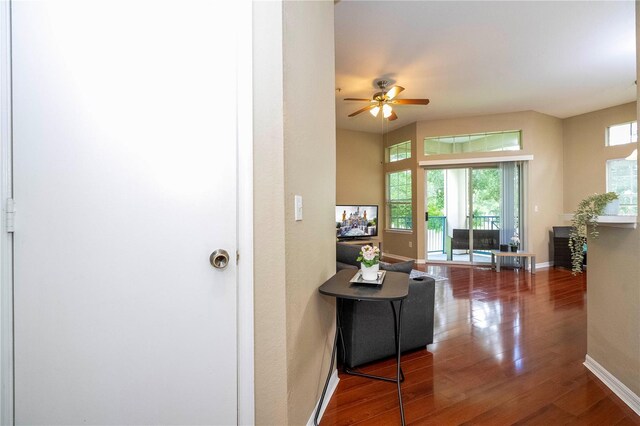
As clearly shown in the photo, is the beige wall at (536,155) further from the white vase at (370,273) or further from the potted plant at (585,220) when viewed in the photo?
the white vase at (370,273)

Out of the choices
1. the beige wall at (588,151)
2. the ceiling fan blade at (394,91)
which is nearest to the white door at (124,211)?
the ceiling fan blade at (394,91)

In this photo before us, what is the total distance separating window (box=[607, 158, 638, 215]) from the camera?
528 cm

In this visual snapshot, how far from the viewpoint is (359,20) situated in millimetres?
2992

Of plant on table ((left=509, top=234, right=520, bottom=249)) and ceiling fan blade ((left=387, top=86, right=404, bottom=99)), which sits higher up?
ceiling fan blade ((left=387, top=86, right=404, bottom=99))

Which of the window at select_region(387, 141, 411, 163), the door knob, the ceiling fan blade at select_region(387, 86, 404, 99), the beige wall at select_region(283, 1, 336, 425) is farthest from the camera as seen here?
the window at select_region(387, 141, 411, 163)

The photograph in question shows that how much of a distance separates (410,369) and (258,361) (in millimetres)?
1511

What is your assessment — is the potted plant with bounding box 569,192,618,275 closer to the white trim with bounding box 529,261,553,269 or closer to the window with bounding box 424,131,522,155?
the window with bounding box 424,131,522,155

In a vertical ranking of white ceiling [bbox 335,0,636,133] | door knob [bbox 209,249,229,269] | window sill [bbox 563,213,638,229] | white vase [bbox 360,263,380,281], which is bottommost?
white vase [bbox 360,263,380,281]

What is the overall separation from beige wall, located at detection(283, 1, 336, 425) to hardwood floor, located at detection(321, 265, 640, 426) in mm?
451

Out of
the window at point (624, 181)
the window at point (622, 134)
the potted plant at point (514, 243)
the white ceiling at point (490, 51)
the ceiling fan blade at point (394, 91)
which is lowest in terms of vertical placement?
the potted plant at point (514, 243)

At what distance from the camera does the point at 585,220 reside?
77.0 inches

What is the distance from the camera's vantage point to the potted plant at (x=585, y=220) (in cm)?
190

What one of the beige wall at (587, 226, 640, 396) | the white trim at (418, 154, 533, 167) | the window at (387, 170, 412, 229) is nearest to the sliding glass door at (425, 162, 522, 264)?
the white trim at (418, 154, 533, 167)

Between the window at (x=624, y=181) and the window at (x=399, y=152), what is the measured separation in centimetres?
374
